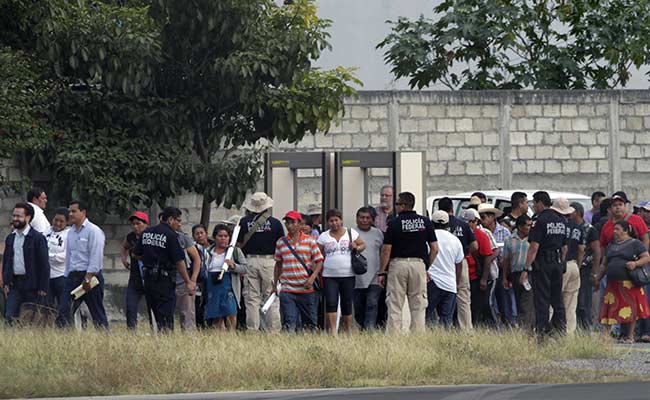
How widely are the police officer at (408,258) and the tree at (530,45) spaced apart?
47.1ft

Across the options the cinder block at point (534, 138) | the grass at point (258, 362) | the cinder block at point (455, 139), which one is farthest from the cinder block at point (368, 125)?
the grass at point (258, 362)

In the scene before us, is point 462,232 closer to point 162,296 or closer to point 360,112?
point 162,296

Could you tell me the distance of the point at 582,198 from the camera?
24203mm

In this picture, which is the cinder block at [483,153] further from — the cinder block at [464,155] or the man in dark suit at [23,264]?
the man in dark suit at [23,264]

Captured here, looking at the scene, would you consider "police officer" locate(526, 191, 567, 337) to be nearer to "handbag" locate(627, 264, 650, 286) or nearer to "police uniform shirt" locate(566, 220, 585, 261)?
"police uniform shirt" locate(566, 220, 585, 261)

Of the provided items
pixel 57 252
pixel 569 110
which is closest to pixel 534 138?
pixel 569 110

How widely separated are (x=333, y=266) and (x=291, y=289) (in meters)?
0.58

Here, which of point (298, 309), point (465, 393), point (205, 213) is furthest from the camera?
point (205, 213)

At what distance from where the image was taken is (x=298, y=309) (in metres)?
19.2

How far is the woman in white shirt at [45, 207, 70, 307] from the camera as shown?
1905cm

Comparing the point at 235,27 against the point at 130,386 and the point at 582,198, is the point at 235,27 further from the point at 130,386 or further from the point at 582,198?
the point at 130,386

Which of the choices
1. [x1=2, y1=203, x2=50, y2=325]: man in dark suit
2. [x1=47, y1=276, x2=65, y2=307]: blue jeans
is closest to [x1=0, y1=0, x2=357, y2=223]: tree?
[x1=47, y1=276, x2=65, y2=307]: blue jeans

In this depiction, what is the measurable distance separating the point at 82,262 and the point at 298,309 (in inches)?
102

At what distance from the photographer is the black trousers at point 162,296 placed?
59.4 feet
